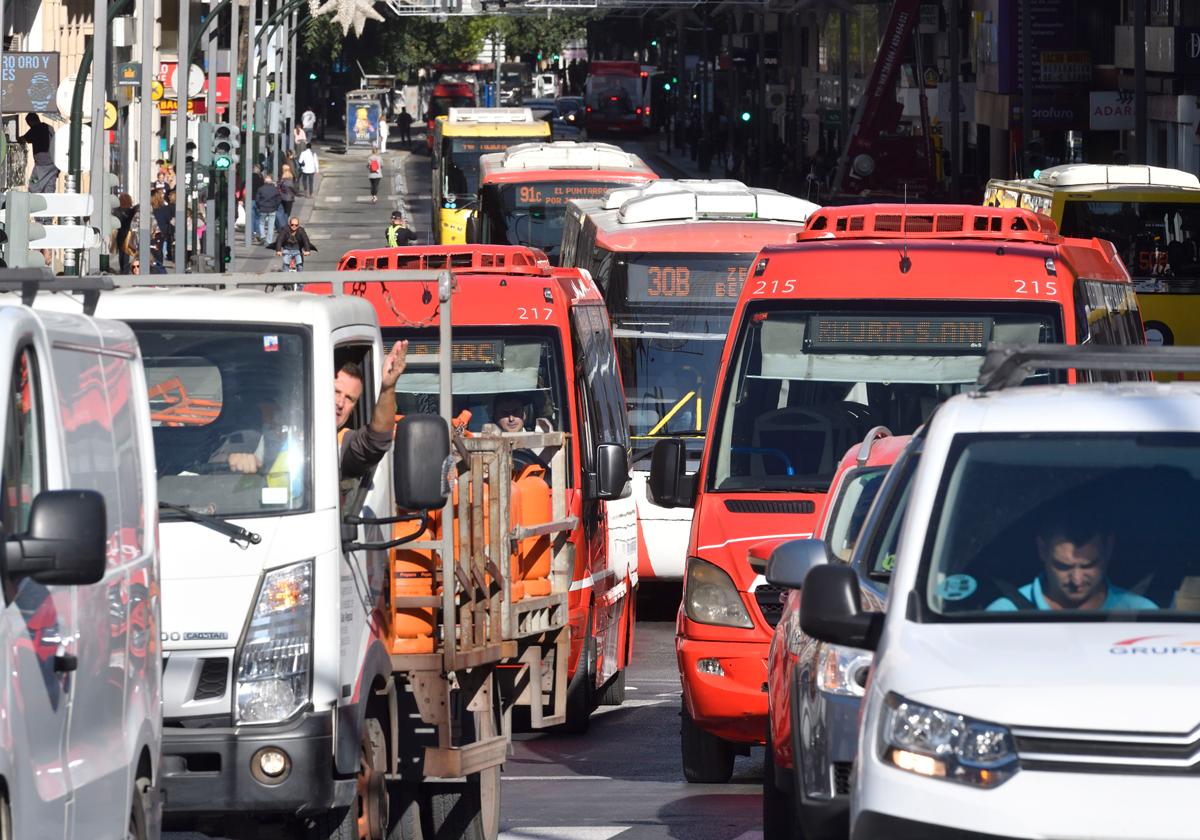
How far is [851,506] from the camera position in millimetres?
9453

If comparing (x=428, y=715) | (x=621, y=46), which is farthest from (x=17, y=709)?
(x=621, y=46)

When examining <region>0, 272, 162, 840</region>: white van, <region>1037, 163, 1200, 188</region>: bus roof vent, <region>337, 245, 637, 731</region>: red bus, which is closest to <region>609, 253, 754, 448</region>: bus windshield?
<region>337, 245, 637, 731</region>: red bus

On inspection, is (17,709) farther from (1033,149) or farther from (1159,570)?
(1033,149)

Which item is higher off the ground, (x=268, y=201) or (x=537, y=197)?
(x=537, y=197)

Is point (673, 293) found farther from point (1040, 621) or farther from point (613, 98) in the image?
point (613, 98)

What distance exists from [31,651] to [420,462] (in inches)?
110

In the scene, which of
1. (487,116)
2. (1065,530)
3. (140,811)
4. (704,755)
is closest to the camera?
(1065,530)

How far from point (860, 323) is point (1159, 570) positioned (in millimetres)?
6158

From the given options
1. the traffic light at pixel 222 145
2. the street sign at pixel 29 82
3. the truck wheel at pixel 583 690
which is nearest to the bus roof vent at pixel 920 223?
the truck wheel at pixel 583 690

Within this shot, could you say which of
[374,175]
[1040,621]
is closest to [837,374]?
[1040,621]

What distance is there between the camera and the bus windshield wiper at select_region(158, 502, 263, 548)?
7.86 metres

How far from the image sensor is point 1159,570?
6.39 m

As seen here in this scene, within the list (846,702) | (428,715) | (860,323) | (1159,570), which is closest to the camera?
(1159,570)

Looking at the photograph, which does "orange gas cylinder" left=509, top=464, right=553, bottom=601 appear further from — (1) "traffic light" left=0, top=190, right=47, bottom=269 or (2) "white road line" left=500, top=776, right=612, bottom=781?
(1) "traffic light" left=0, top=190, right=47, bottom=269
